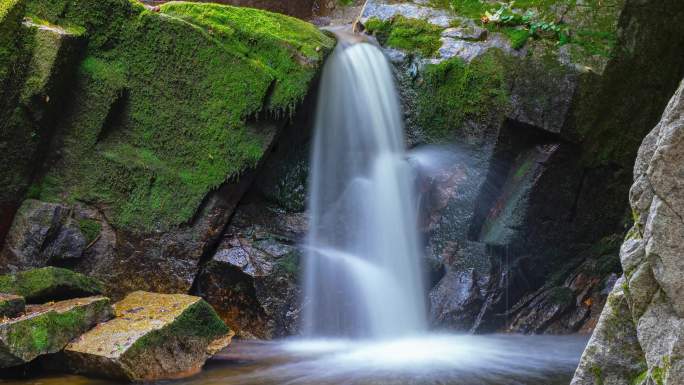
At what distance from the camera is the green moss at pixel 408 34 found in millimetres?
8234

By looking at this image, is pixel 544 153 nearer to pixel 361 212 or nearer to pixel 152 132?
pixel 361 212

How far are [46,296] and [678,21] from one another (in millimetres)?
7492

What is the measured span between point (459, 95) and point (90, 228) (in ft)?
15.1

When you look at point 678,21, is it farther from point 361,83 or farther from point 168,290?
point 168,290

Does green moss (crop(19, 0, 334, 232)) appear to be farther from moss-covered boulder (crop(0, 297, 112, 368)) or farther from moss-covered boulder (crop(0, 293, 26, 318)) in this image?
moss-covered boulder (crop(0, 293, 26, 318))

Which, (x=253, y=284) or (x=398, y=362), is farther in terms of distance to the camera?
(x=253, y=284)

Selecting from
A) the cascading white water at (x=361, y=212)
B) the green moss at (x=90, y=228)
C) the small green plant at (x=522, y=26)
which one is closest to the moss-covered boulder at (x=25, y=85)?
the green moss at (x=90, y=228)

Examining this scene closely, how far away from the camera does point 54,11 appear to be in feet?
21.5

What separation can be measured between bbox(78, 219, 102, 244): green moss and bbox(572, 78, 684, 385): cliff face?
215 inches

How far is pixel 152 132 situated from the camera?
6.88m

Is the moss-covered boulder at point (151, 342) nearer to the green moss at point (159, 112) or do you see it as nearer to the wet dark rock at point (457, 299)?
the green moss at point (159, 112)

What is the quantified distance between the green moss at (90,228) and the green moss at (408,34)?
4.39m

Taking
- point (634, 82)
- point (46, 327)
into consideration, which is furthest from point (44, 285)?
point (634, 82)

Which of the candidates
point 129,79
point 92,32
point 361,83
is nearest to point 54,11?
point 92,32
